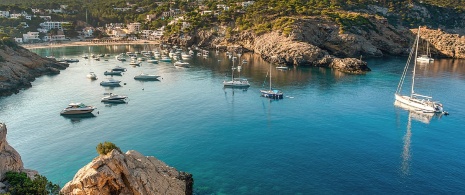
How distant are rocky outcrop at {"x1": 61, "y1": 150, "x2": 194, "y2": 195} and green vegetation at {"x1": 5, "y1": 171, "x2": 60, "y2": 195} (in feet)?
7.03

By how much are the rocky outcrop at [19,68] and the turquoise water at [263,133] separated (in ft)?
9.67

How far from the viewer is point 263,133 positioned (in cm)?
5594

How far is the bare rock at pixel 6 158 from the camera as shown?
28464mm

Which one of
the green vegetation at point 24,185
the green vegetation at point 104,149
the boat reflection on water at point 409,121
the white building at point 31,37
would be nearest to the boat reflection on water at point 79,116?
the green vegetation at point 104,149

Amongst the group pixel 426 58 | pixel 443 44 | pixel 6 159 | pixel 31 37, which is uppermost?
pixel 31 37

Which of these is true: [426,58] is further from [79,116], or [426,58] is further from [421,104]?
[79,116]

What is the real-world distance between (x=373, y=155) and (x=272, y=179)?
1584 cm

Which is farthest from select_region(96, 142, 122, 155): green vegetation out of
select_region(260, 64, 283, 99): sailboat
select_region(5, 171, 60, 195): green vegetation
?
select_region(260, 64, 283, 99): sailboat

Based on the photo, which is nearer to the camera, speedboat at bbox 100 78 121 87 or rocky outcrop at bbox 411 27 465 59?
speedboat at bbox 100 78 121 87

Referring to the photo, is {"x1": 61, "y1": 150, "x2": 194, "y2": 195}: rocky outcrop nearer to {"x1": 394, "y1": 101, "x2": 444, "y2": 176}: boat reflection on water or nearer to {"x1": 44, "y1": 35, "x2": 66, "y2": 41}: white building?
{"x1": 394, "y1": 101, "x2": 444, "y2": 176}: boat reflection on water

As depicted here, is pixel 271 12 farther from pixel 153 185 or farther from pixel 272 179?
pixel 153 185

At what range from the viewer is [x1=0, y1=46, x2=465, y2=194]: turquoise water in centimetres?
4134

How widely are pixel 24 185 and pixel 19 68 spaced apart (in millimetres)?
79290

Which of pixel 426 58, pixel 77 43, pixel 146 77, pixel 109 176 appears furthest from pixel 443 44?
pixel 77 43
